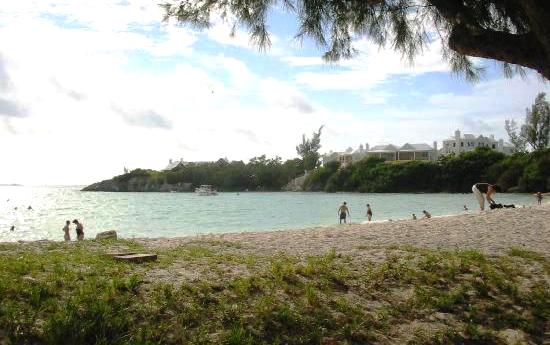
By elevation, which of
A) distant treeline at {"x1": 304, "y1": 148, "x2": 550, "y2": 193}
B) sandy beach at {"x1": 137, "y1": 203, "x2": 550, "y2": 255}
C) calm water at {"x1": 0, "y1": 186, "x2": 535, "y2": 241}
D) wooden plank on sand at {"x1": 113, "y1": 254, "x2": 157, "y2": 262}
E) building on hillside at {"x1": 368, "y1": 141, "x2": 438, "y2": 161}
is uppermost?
building on hillside at {"x1": 368, "y1": 141, "x2": 438, "y2": 161}

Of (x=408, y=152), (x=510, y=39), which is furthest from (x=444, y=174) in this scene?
(x=510, y=39)

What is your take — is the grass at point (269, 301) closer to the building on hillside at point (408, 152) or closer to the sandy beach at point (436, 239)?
the sandy beach at point (436, 239)

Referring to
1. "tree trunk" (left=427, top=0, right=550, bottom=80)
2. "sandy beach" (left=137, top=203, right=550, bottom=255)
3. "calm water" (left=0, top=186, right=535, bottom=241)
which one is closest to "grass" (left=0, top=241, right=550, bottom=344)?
"sandy beach" (left=137, top=203, right=550, bottom=255)

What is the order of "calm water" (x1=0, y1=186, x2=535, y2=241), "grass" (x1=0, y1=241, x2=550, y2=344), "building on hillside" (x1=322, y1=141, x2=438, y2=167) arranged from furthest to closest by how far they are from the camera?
"building on hillside" (x1=322, y1=141, x2=438, y2=167)
"calm water" (x1=0, y1=186, x2=535, y2=241)
"grass" (x1=0, y1=241, x2=550, y2=344)

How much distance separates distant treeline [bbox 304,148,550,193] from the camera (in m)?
90.3

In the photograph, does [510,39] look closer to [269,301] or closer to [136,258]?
[269,301]

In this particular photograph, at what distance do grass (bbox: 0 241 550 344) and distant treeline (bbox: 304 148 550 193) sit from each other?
8892 centimetres

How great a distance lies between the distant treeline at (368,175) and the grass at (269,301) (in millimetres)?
88996

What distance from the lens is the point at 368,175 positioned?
4801 inches

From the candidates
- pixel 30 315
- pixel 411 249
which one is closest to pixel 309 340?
pixel 30 315

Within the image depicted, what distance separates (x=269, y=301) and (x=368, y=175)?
11766cm

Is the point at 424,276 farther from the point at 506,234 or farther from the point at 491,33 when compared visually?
the point at 506,234

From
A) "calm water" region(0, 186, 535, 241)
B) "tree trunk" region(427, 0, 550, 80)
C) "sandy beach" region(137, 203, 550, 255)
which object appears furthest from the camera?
"calm water" region(0, 186, 535, 241)

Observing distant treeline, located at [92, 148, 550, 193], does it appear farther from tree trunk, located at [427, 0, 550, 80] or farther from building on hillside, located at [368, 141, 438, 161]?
tree trunk, located at [427, 0, 550, 80]
